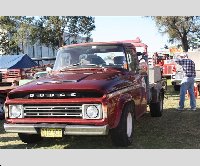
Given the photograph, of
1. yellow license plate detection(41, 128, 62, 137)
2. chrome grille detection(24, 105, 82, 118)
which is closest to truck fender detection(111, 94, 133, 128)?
chrome grille detection(24, 105, 82, 118)

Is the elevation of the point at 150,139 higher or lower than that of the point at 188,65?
A: lower

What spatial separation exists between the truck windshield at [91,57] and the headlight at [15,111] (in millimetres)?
1548

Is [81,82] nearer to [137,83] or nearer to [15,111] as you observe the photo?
[15,111]

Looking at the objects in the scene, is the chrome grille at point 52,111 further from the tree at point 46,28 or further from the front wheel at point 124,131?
the tree at point 46,28

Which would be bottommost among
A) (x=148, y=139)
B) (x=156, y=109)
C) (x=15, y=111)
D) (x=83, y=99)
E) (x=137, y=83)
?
(x=148, y=139)

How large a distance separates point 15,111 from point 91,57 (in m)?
2.02

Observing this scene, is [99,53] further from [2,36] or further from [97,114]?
[2,36]

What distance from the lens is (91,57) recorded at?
309 inches

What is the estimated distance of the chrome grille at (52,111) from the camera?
6.38 metres

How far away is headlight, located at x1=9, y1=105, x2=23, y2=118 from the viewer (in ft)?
22.2

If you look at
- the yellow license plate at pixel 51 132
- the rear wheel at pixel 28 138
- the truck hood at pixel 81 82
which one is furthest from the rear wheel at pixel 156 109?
the yellow license plate at pixel 51 132

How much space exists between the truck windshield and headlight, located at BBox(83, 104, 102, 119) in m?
1.61

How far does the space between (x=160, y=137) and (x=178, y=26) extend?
4010cm

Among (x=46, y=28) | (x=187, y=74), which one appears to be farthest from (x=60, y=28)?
(x=187, y=74)
